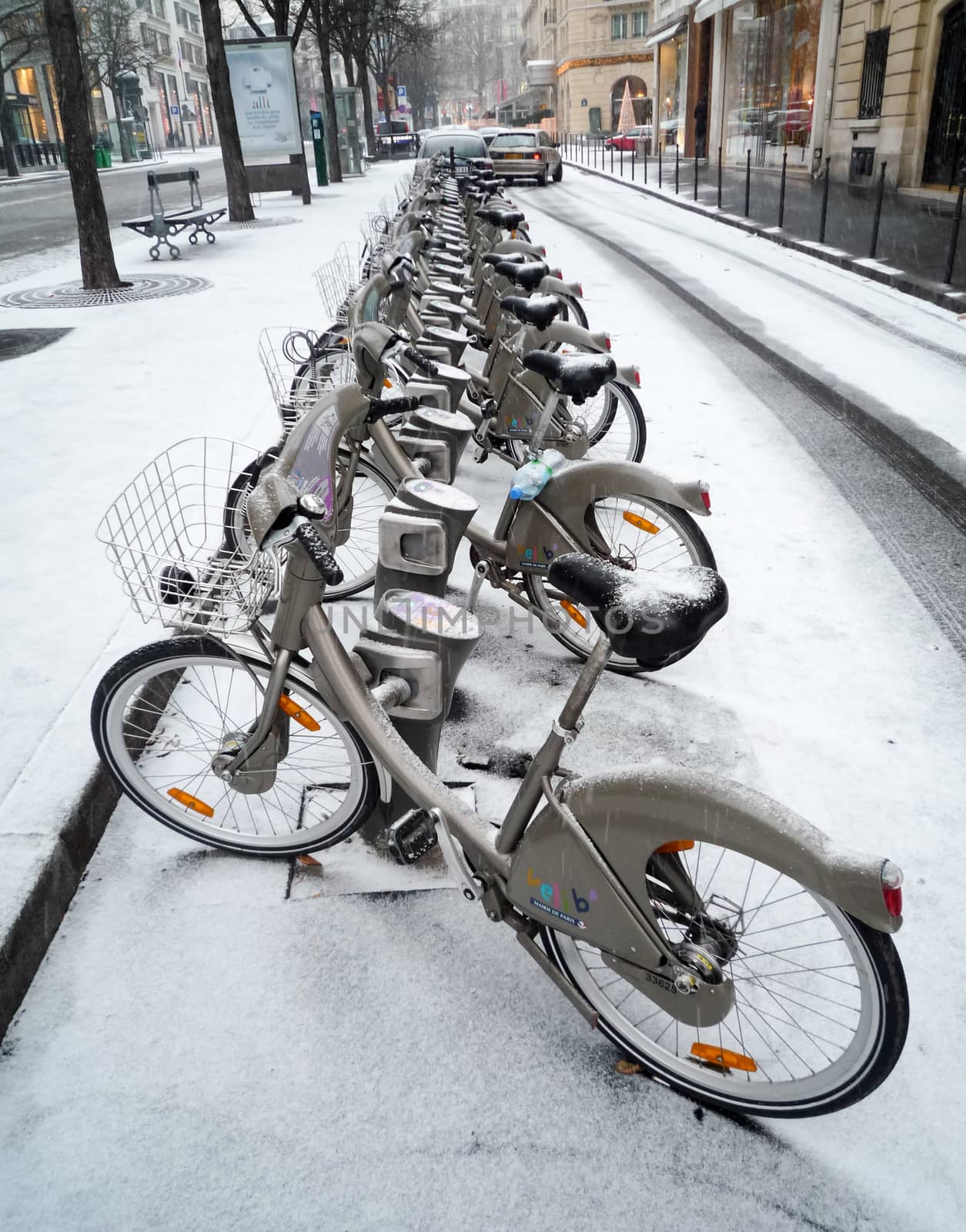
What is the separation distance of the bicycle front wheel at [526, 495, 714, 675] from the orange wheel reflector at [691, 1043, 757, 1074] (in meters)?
1.48

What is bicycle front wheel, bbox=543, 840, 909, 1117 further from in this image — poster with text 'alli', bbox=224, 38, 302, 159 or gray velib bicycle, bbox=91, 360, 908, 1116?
poster with text 'alli', bbox=224, 38, 302, 159

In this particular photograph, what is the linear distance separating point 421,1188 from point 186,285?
11121 mm

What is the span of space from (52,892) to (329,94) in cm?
2798

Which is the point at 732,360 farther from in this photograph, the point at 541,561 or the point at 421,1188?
the point at 421,1188

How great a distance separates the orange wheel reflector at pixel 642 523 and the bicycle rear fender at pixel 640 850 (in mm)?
1781

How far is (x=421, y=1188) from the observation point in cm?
183

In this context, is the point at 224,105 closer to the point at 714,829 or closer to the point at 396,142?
the point at 714,829

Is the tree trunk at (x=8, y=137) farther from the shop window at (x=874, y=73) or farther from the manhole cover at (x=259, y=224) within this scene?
the shop window at (x=874, y=73)

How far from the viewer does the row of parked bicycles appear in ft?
5.67

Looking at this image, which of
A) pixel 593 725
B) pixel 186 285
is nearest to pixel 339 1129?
pixel 593 725

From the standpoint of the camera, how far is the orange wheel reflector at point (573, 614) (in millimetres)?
3584

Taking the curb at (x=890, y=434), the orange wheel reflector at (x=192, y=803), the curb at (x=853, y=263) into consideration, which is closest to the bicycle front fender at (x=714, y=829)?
the orange wheel reflector at (x=192, y=803)

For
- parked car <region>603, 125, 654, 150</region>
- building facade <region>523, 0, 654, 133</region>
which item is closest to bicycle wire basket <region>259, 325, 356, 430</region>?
parked car <region>603, 125, 654, 150</region>

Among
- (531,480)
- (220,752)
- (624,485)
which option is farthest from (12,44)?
(220,752)
